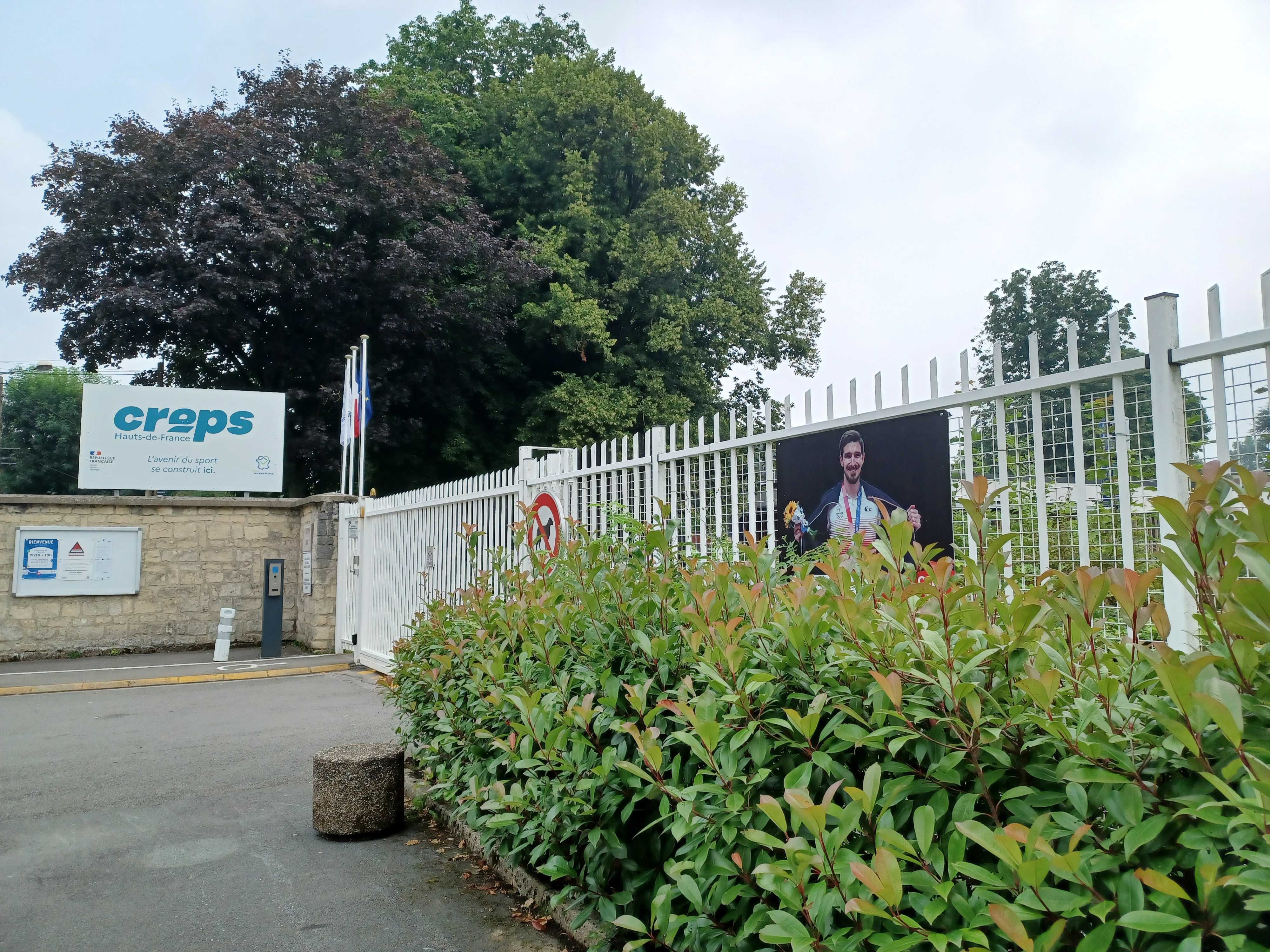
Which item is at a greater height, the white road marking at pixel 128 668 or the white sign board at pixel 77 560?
the white sign board at pixel 77 560

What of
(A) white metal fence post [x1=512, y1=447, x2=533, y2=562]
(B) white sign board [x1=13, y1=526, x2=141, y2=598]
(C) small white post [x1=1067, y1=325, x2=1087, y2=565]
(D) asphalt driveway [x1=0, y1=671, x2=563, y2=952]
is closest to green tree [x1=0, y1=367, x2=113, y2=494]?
(B) white sign board [x1=13, y1=526, x2=141, y2=598]

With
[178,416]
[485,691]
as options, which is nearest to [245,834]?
[485,691]

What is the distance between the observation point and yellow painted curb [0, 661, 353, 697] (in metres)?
10.5

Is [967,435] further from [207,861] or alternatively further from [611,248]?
[611,248]

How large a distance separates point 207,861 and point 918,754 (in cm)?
414

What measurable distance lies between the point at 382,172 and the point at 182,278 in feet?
17.6

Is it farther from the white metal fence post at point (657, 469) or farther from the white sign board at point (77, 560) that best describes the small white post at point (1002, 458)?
the white sign board at point (77, 560)

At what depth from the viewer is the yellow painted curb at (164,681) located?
10539 millimetres

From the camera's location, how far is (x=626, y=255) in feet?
73.2

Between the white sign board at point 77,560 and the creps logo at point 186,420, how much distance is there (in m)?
Result: 2.29

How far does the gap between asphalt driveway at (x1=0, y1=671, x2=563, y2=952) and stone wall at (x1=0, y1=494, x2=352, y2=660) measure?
5.95 metres

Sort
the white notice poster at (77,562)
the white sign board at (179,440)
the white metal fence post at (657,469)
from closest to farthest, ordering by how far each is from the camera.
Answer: the white metal fence post at (657,469) → the white notice poster at (77,562) → the white sign board at (179,440)

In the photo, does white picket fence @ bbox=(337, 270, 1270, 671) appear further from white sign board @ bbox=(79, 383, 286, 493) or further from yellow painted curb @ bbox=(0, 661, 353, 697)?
white sign board @ bbox=(79, 383, 286, 493)

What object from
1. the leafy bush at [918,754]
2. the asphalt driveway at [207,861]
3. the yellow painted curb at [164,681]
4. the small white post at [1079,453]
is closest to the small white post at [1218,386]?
the small white post at [1079,453]
